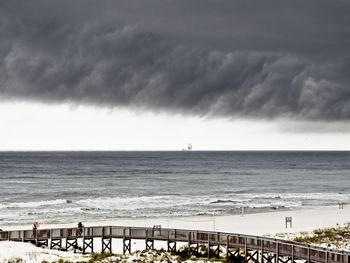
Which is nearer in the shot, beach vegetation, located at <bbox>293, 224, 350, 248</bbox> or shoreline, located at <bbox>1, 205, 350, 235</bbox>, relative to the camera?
beach vegetation, located at <bbox>293, 224, 350, 248</bbox>

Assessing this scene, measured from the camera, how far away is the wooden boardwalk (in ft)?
102

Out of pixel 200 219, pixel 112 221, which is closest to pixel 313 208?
pixel 200 219

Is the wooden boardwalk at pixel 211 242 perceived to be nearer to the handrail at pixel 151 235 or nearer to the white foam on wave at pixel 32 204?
the handrail at pixel 151 235

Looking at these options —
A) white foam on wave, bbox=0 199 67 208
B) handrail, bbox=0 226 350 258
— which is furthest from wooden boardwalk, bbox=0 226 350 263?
white foam on wave, bbox=0 199 67 208

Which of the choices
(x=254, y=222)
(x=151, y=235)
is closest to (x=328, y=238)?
(x=151, y=235)

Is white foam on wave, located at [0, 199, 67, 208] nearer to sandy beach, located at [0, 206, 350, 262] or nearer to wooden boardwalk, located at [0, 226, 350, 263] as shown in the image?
sandy beach, located at [0, 206, 350, 262]

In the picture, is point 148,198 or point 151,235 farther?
point 148,198

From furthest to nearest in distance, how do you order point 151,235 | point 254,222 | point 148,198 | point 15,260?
point 148,198, point 254,222, point 151,235, point 15,260

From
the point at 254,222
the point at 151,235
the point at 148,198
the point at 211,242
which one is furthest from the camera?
the point at 148,198

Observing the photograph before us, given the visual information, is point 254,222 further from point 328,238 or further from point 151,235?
point 151,235

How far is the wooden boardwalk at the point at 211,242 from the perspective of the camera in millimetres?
31062

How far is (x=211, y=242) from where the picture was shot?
36062 millimetres

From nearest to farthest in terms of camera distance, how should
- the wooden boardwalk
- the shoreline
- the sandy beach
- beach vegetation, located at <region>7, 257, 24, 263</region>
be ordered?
the wooden boardwalk, beach vegetation, located at <region>7, 257, 24, 263</region>, the sandy beach, the shoreline

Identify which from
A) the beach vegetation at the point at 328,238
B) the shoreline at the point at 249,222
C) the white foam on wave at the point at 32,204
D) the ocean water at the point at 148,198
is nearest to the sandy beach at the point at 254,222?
the shoreline at the point at 249,222
